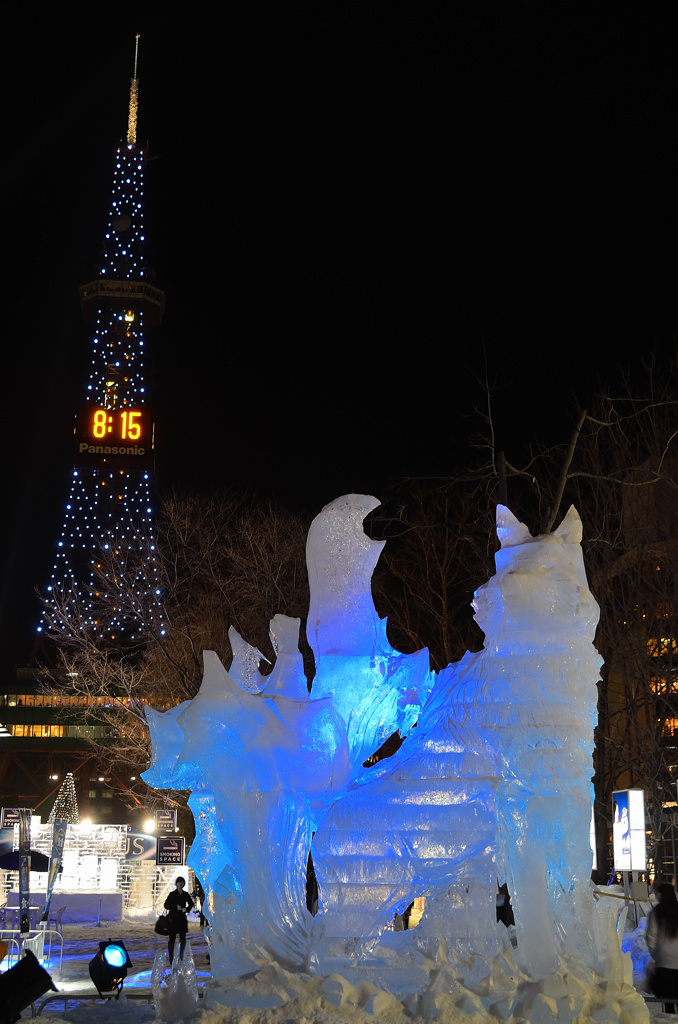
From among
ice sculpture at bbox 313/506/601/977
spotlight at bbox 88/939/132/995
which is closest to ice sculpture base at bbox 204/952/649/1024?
ice sculpture at bbox 313/506/601/977

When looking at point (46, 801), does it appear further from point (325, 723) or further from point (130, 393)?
point (325, 723)

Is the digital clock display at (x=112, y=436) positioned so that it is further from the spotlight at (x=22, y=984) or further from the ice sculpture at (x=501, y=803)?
the ice sculpture at (x=501, y=803)

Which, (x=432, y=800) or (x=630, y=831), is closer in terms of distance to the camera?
(x=432, y=800)

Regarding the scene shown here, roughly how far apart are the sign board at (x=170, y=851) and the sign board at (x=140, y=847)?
6679 mm

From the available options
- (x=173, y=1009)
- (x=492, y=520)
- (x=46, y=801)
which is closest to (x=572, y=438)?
(x=492, y=520)

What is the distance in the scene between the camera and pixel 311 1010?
6.51m

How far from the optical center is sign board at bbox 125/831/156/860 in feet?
84.9

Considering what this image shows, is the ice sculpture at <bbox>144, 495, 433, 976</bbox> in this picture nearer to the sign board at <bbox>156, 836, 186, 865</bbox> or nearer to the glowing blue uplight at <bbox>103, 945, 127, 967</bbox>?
the glowing blue uplight at <bbox>103, 945, 127, 967</bbox>

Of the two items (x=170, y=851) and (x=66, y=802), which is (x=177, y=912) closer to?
(x=170, y=851)

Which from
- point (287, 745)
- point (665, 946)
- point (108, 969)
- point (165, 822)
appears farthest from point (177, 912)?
point (165, 822)

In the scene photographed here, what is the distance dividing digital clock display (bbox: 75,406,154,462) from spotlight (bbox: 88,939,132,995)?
5903 centimetres

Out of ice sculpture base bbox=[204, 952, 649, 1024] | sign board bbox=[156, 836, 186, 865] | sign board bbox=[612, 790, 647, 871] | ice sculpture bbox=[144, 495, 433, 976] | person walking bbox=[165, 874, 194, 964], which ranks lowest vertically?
person walking bbox=[165, 874, 194, 964]

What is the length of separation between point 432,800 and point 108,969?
21.2 feet

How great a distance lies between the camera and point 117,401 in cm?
7200
